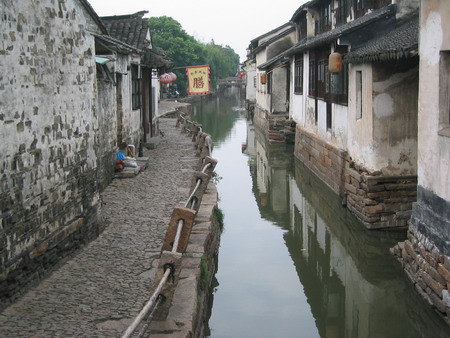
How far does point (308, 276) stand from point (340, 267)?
2.42 ft

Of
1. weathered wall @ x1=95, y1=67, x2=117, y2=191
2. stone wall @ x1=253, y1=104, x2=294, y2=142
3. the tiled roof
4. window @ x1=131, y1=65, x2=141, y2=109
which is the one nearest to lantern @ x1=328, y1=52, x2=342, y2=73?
weathered wall @ x1=95, y1=67, x2=117, y2=191

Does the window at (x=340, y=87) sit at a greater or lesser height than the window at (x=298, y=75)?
lesser

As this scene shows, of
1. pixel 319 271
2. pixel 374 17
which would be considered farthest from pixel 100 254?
pixel 374 17

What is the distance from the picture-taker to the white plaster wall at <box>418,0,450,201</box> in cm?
776

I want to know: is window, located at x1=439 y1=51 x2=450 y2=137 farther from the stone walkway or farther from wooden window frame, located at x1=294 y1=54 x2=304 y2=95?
wooden window frame, located at x1=294 y1=54 x2=304 y2=95

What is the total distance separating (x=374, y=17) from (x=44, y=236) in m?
9.50

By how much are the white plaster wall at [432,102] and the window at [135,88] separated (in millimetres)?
11391

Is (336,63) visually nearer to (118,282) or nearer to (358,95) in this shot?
(358,95)

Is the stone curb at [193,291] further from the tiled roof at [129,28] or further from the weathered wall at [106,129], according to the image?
the tiled roof at [129,28]

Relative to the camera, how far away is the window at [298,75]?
22719 millimetres

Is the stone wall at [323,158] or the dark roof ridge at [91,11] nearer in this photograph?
the dark roof ridge at [91,11]

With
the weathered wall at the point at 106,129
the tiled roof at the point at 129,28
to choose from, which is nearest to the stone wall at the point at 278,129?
the tiled roof at the point at 129,28

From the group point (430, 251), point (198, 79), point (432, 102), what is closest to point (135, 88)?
point (432, 102)

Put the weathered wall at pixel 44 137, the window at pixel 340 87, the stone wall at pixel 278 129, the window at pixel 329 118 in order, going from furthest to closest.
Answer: the stone wall at pixel 278 129, the window at pixel 329 118, the window at pixel 340 87, the weathered wall at pixel 44 137
